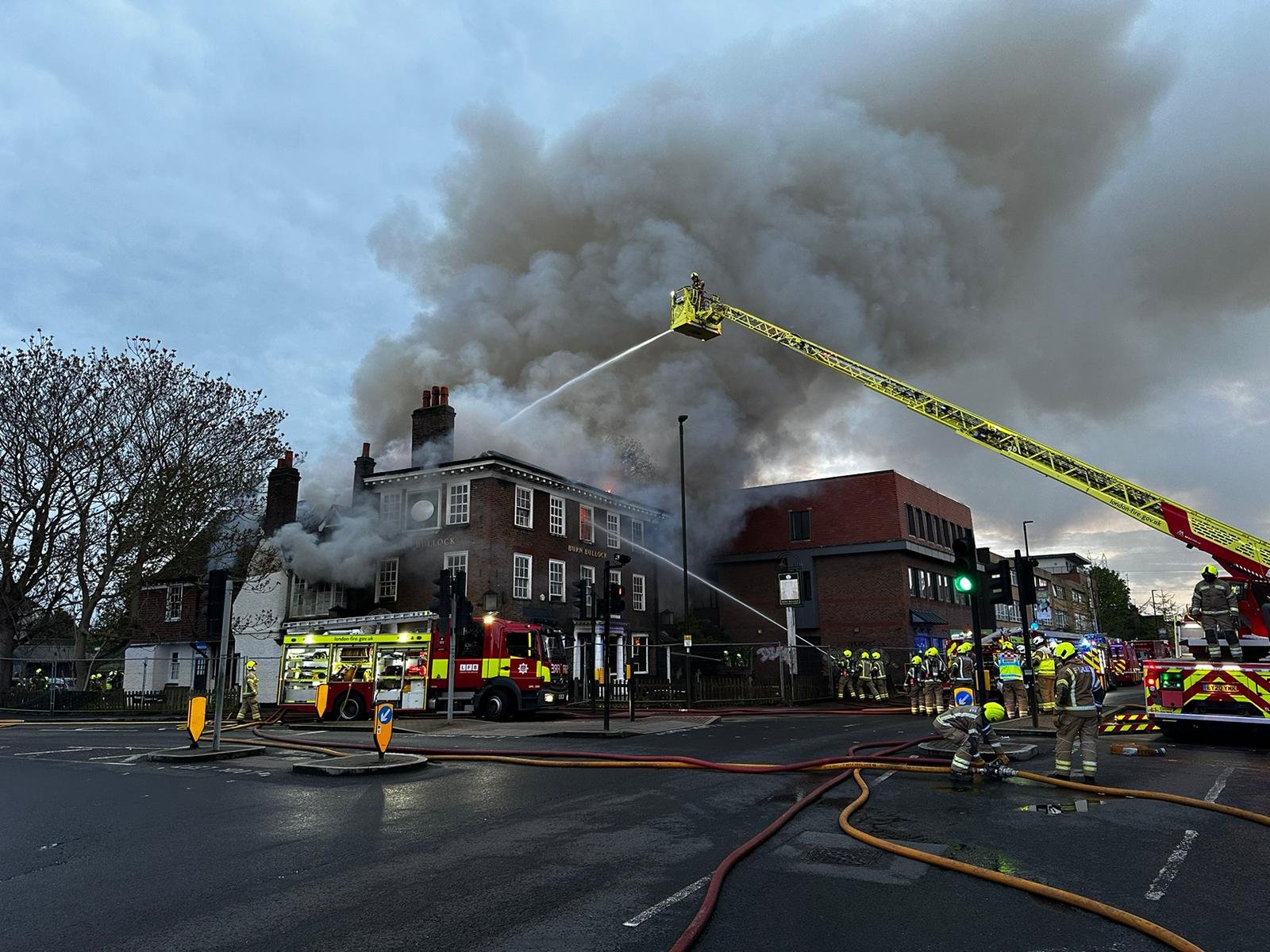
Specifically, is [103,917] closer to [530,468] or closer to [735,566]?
[530,468]

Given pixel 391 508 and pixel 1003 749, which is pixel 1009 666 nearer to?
pixel 1003 749

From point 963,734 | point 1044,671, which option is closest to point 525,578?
point 1044,671

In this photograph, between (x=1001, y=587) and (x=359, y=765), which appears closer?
(x=359, y=765)

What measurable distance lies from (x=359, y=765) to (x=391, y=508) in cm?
1899

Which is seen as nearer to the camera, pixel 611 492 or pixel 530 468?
pixel 530 468

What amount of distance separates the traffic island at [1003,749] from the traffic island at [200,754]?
33.0 ft

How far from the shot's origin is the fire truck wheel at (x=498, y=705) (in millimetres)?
18938

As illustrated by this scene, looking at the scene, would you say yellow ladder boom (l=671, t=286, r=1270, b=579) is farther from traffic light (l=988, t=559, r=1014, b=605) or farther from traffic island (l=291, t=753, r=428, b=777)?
traffic island (l=291, t=753, r=428, b=777)

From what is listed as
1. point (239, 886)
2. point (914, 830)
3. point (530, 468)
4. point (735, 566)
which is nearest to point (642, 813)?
point (914, 830)

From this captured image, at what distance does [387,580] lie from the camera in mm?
28234

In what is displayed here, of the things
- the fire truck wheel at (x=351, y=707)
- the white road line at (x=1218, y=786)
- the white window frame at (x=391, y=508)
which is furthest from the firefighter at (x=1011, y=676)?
the white window frame at (x=391, y=508)

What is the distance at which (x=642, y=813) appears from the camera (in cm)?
725

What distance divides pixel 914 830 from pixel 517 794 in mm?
3990

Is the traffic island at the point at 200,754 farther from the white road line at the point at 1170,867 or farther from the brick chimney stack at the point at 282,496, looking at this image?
the brick chimney stack at the point at 282,496
